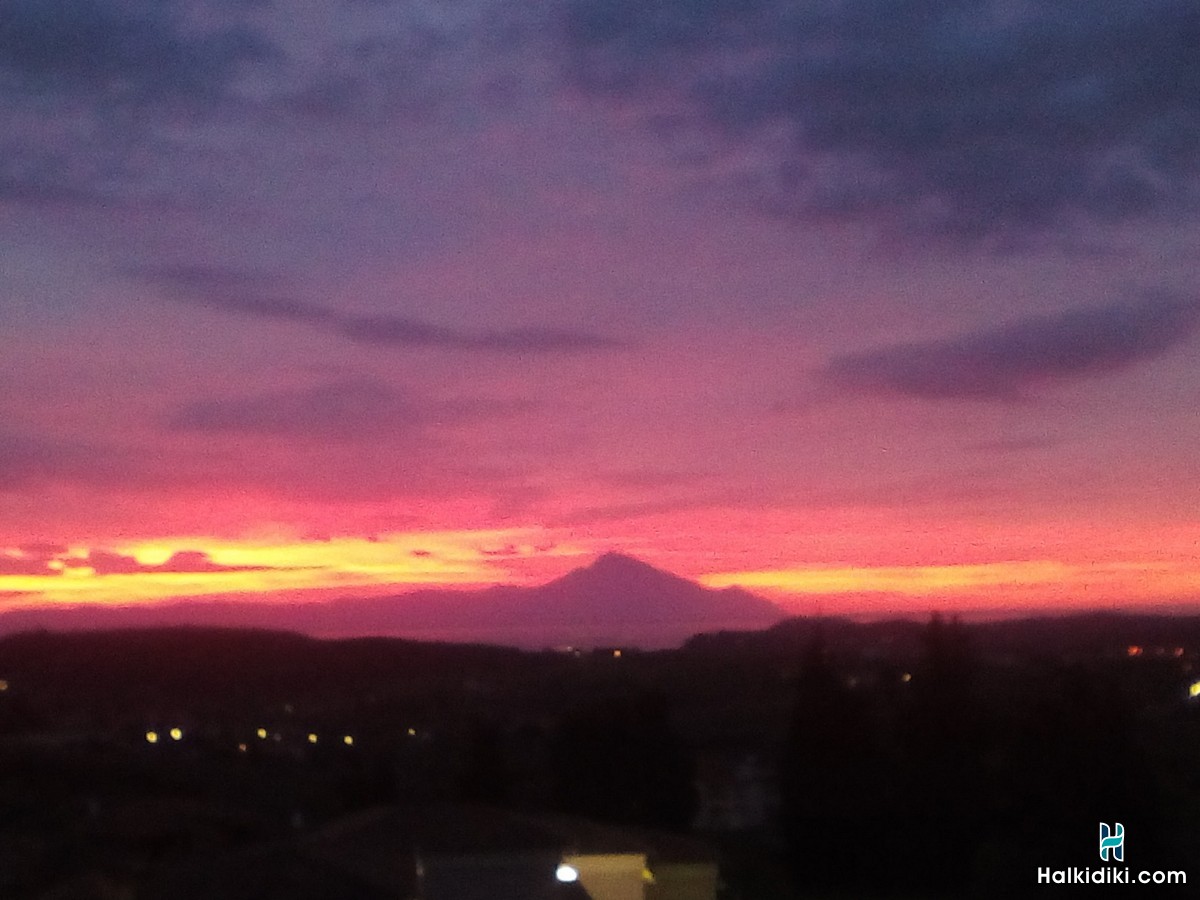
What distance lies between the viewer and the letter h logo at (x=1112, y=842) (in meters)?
13.7

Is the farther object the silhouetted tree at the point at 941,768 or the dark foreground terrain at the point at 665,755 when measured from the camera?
the silhouetted tree at the point at 941,768

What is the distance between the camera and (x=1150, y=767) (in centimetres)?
1583

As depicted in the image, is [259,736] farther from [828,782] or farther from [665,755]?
[828,782]

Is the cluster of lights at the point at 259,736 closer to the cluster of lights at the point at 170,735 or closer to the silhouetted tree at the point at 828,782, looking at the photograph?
the cluster of lights at the point at 170,735

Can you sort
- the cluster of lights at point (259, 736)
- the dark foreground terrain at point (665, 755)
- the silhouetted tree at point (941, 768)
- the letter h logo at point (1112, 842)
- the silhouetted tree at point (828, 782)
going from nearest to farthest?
the letter h logo at point (1112, 842), the dark foreground terrain at point (665, 755), the silhouetted tree at point (941, 768), the silhouetted tree at point (828, 782), the cluster of lights at point (259, 736)

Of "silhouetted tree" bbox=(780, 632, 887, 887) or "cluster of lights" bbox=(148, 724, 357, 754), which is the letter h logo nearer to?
"silhouetted tree" bbox=(780, 632, 887, 887)

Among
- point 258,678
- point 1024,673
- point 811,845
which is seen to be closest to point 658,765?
point 811,845

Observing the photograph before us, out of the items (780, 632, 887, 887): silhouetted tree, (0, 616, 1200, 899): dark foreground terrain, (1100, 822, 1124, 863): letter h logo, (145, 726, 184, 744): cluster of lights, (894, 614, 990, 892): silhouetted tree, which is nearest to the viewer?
(1100, 822, 1124, 863): letter h logo

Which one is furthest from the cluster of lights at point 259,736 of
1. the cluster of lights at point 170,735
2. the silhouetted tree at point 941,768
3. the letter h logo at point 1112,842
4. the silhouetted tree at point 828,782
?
the letter h logo at point 1112,842

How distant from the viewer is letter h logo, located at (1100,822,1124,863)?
13663mm

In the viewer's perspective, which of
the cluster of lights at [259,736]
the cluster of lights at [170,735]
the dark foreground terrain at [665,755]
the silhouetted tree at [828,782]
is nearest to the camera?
the dark foreground terrain at [665,755]

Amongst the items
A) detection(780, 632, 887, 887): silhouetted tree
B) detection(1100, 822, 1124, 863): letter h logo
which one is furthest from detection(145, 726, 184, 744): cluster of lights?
detection(1100, 822, 1124, 863): letter h logo

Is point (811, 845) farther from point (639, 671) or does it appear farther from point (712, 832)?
point (639, 671)

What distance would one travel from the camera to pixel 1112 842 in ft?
45.8
